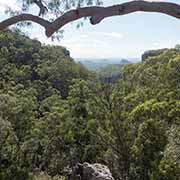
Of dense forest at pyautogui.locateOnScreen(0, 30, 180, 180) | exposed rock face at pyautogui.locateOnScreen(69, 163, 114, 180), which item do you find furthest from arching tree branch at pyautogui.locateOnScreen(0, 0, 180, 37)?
exposed rock face at pyautogui.locateOnScreen(69, 163, 114, 180)

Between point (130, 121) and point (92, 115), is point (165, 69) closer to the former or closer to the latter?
point (130, 121)

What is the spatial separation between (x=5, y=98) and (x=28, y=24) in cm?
1409

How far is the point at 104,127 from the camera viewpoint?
17328mm

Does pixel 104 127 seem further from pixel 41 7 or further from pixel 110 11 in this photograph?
pixel 110 11

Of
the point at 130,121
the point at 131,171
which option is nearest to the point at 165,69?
the point at 130,121

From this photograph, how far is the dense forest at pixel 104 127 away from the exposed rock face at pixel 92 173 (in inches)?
68.3

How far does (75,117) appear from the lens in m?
20.0

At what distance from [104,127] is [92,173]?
4804 mm

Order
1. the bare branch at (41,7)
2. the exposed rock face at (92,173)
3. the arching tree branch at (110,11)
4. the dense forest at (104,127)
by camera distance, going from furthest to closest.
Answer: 1. the dense forest at (104,127)
2. the exposed rock face at (92,173)
3. the bare branch at (41,7)
4. the arching tree branch at (110,11)

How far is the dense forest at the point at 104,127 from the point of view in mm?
13500

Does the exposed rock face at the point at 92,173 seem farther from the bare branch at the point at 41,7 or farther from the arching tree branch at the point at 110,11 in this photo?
the arching tree branch at the point at 110,11

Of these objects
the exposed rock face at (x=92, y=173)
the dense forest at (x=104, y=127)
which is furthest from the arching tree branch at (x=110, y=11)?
the exposed rock face at (x=92, y=173)

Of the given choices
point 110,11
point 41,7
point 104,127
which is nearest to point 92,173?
point 104,127

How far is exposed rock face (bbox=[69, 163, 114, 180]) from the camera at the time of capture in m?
12.2
